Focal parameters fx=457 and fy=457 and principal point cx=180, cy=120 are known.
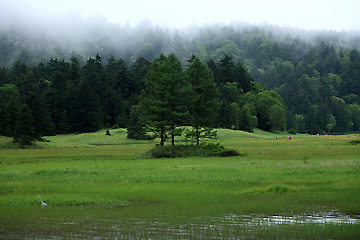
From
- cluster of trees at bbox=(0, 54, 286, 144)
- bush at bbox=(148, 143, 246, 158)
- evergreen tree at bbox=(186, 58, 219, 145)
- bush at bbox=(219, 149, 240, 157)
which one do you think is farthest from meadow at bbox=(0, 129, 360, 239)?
evergreen tree at bbox=(186, 58, 219, 145)

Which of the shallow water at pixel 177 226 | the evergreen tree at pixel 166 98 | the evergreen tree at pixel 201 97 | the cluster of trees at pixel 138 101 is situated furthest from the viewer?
the evergreen tree at pixel 201 97

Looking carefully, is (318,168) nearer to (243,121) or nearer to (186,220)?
(186,220)

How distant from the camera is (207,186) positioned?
2577cm

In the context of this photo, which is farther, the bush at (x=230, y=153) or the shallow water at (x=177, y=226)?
the bush at (x=230, y=153)

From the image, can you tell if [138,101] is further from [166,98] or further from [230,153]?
[230,153]

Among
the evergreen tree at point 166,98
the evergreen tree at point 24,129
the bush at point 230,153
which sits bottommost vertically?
the bush at point 230,153

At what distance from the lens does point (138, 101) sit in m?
133

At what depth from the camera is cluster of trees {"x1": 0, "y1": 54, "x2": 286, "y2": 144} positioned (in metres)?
58.9

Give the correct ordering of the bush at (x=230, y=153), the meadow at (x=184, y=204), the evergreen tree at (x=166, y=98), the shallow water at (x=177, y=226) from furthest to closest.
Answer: the evergreen tree at (x=166, y=98)
the bush at (x=230, y=153)
the meadow at (x=184, y=204)
the shallow water at (x=177, y=226)

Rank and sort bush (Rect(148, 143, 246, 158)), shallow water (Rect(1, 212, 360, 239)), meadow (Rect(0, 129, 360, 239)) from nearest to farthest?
shallow water (Rect(1, 212, 360, 239)) → meadow (Rect(0, 129, 360, 239)) → bush (Rect(148, 143, 246, 158))

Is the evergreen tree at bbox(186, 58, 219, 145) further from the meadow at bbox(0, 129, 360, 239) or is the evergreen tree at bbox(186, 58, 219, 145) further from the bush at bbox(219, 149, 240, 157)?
the meadow at bbox(0, 129, 360, 239)

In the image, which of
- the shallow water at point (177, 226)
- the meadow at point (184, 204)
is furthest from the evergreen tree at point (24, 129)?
the shallow water at point (177, 226)

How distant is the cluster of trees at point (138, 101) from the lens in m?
58.9

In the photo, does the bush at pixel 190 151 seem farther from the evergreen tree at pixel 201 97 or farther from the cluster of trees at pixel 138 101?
the evergreen tree at pixel 201 97
